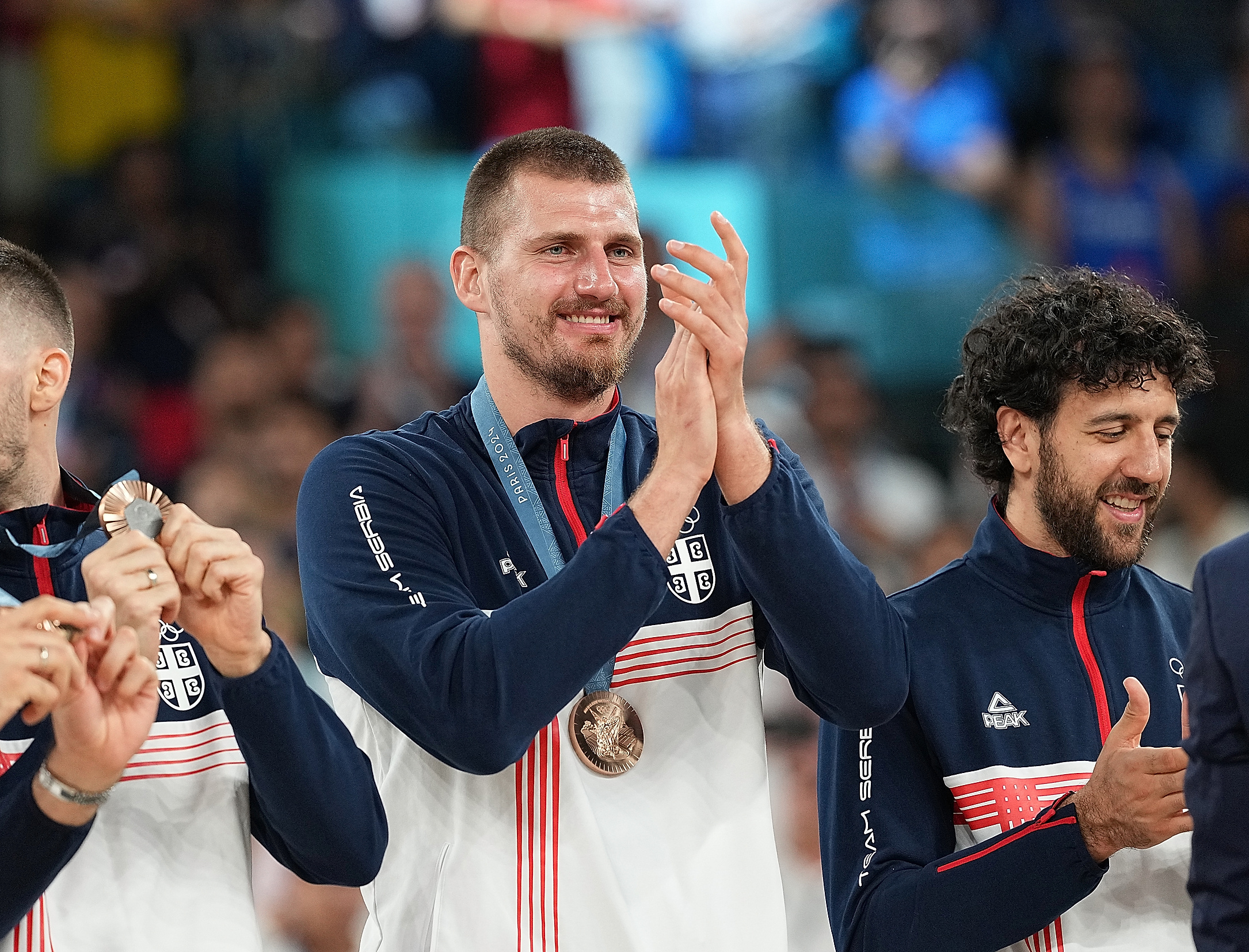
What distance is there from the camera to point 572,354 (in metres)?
3.25

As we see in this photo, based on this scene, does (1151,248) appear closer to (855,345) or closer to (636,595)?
(855,345)

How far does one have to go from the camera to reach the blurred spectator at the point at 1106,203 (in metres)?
8.90

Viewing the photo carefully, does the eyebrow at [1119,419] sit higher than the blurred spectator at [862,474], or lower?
lower

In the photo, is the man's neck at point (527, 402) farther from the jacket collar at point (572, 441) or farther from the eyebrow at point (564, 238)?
the eyebrow at point (564, 238)

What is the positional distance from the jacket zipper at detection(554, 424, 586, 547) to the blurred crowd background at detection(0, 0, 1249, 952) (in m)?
4.28

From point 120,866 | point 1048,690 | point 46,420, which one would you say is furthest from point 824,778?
point 46,420

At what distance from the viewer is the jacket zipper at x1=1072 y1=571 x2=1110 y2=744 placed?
3242 mm

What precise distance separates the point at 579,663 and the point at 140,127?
23.9ft

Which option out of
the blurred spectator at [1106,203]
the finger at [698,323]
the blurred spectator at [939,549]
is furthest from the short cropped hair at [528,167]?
the blurred spectator at [1106,203]

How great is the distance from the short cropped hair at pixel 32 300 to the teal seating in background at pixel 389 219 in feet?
18.6

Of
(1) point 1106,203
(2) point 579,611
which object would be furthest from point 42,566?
(1) point 1106,203

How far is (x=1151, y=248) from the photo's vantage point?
8.94 m

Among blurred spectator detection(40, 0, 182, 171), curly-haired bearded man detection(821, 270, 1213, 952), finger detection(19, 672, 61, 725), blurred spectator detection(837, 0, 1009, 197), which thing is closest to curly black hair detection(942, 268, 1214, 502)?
curly-haired bearded man detection(821, 270, 1213, 952)

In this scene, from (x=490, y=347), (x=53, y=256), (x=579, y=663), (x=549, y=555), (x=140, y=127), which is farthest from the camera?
(x=140, y=127)
